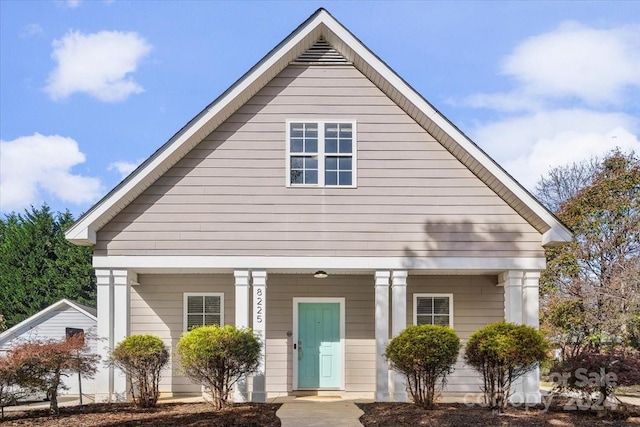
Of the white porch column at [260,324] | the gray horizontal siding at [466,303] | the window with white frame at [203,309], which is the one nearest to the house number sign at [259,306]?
the white porch column at [260,324]

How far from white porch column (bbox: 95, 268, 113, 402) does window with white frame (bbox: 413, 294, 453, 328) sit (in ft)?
21.0

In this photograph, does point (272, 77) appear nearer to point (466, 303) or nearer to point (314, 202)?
point (314, 202)

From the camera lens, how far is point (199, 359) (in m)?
11.4

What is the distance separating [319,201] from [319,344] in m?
3.60

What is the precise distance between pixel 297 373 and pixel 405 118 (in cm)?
599

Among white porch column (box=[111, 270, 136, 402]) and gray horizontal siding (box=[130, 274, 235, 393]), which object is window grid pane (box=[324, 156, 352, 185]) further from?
white porch column (box=[111, 270, 136, 402])

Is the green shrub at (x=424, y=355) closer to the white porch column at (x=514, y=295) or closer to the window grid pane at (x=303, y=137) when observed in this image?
the white porch column at (x=514, y=295)

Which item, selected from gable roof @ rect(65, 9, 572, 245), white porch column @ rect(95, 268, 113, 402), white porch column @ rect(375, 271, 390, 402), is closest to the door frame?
white porch column @ rect(375, 271, 390, 402)

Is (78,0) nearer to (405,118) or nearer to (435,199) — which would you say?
(405,118)

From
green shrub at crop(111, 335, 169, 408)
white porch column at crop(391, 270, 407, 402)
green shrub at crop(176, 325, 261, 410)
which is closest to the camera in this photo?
green shrub at crop(176, 325, 261, 410)

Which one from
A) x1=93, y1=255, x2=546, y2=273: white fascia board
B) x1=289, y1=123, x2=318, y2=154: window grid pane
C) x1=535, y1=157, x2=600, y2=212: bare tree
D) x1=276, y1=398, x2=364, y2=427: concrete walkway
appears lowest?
x1=276, y1=398, x2=364, y2=427: concrete walkway

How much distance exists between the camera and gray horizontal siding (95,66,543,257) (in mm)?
12898

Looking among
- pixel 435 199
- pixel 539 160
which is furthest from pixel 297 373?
pixel 539 160

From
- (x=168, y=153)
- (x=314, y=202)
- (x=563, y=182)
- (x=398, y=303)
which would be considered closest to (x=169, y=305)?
(x=168, y=153)
